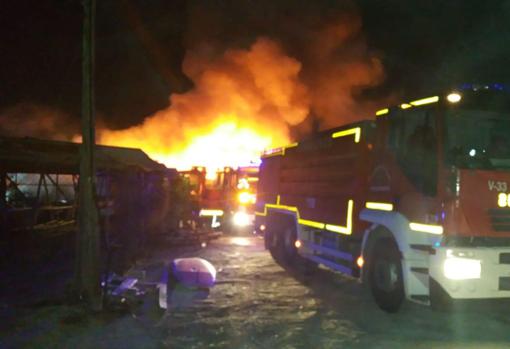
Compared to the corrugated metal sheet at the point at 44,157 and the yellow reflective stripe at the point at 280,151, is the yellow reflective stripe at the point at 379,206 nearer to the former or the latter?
the yellow reflective stripe at the point at 280,151

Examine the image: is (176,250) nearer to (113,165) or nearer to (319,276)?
(113,165)

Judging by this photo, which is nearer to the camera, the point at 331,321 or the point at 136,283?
the point at 331,321

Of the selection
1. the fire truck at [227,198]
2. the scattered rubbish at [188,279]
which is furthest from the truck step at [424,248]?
the fire truck at [227,198]

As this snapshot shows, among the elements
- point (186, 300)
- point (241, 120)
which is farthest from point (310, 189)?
point (241, 120)

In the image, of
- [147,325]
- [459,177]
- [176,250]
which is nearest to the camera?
[459,177]

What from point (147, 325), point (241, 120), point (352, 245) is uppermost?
point (241, 120)

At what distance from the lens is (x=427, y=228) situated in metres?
5.64

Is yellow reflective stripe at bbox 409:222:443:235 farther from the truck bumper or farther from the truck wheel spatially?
the truck wheel

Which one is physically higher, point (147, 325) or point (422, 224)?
point (422, 224)

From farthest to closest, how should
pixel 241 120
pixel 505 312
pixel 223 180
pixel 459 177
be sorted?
pixel 241 120 → pixel 223 180 → pixel 505 312 → pixel 459 177

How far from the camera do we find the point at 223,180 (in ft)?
57.9

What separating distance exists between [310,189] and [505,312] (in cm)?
375

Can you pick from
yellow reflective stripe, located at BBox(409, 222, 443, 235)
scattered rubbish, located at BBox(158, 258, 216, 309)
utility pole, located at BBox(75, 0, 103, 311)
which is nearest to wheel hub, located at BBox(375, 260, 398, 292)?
yellow reflective stripe, located at BBox(409, 222, 443, 235)

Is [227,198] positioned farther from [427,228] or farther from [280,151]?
[427,228]
